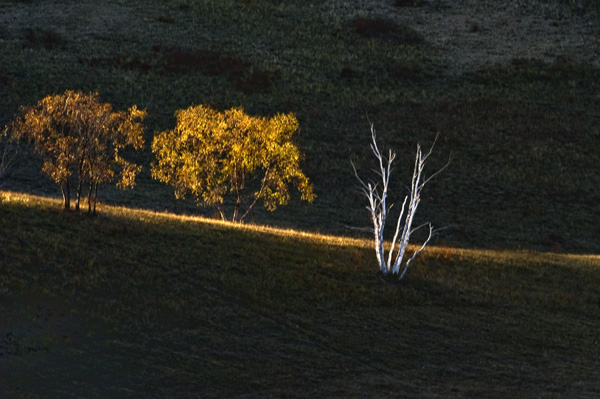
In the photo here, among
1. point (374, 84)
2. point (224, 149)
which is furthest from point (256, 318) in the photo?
point (374, 84)

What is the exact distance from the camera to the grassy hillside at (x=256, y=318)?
1816cm

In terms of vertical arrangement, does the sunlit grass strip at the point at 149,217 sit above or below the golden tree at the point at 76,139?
below

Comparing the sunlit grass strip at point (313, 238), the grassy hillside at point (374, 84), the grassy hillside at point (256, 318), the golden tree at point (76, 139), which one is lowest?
the grassy hillside at point (256, 318)

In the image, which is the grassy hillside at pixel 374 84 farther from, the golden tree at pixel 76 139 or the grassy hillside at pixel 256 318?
the grassy hillside at pixel 256 318

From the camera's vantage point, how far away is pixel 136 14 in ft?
289

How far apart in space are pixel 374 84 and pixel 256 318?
54.6 metres

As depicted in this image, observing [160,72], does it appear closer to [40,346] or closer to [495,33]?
[495,33]

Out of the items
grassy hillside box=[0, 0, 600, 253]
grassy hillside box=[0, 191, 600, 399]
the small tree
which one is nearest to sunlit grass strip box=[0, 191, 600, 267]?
grassy hillside box=[0, 191, 600, 399]

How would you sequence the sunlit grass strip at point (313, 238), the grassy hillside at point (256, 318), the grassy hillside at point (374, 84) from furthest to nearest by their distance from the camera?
the grassy hillside at point (374, 84), the sunlit grass strip at point (313, 238), the grassy hillside at point (256, 318)

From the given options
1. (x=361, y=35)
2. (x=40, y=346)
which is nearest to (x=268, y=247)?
(x=40, y=346)

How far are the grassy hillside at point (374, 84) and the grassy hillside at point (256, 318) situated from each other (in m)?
15.0

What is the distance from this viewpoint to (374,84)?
244 ft

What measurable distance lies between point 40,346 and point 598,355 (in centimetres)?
1600

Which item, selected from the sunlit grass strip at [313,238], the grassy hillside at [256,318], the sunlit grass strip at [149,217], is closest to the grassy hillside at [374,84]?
the sunlit grass strip at [313,238]
